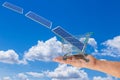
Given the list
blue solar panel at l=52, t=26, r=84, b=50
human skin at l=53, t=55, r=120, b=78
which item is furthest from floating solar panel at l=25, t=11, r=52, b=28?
human skin at l=53, t=55, r=120, b=78

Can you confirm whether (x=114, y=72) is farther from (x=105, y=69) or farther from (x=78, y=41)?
(x=78, y=41)

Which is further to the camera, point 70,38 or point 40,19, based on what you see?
point 40,19

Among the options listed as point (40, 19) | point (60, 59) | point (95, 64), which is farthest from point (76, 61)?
point (40, 19)

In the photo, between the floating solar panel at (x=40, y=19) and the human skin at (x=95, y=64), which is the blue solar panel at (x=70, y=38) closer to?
the human skin at (x=95, y=64)

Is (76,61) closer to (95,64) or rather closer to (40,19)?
(95,64)

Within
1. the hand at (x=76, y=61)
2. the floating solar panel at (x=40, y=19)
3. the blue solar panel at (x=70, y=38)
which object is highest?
the floating solar panel at (x=40, y=19)

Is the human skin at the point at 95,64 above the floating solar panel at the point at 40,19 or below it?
below

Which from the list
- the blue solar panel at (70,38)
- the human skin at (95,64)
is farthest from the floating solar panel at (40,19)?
the human skin at (95,64)

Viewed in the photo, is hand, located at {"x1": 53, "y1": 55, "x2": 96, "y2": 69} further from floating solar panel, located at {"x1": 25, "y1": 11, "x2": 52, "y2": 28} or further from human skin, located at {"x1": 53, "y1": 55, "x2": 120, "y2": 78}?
floating solar panel, located at {"x1": 25, "y1": 11, "x2": 52, "y2": 28}
